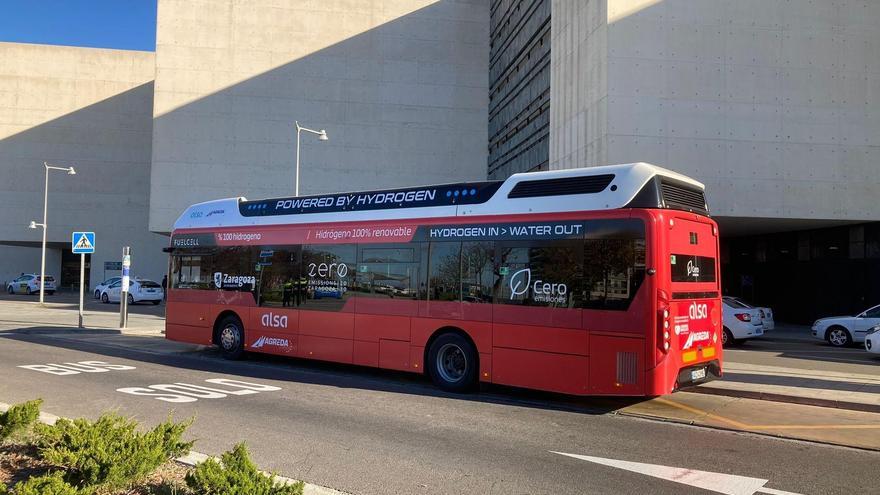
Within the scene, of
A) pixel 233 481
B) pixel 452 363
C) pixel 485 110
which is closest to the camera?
pixel 233 481

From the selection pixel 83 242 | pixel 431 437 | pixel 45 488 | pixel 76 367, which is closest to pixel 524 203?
pixel 431 437

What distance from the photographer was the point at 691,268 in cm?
870

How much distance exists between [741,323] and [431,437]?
14032 millimetres

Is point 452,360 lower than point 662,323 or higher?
lower

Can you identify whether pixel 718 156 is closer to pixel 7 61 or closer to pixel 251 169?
pixel 251 169

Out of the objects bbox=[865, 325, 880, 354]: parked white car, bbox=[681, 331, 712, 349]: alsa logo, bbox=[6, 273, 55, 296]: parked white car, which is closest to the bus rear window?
bbox=[681, 331, 712, 349]: alsa logo

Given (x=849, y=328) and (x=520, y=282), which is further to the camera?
(x=849, y=328)

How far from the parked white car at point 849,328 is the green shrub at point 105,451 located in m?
19.5

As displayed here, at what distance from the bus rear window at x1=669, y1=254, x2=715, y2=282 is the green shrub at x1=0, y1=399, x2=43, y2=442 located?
284 inches

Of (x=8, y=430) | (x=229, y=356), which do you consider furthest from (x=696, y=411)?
(x=229, y=356)

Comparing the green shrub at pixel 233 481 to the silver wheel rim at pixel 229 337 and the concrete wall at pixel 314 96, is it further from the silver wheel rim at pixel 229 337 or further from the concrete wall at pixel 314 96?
the concrete wall at pixel 314 96

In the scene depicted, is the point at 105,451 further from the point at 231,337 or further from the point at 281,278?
the point at 231,337

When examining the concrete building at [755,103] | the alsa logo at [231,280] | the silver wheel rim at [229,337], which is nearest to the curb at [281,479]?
the alsa logo at [231,280]

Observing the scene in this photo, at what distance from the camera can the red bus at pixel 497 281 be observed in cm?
819
